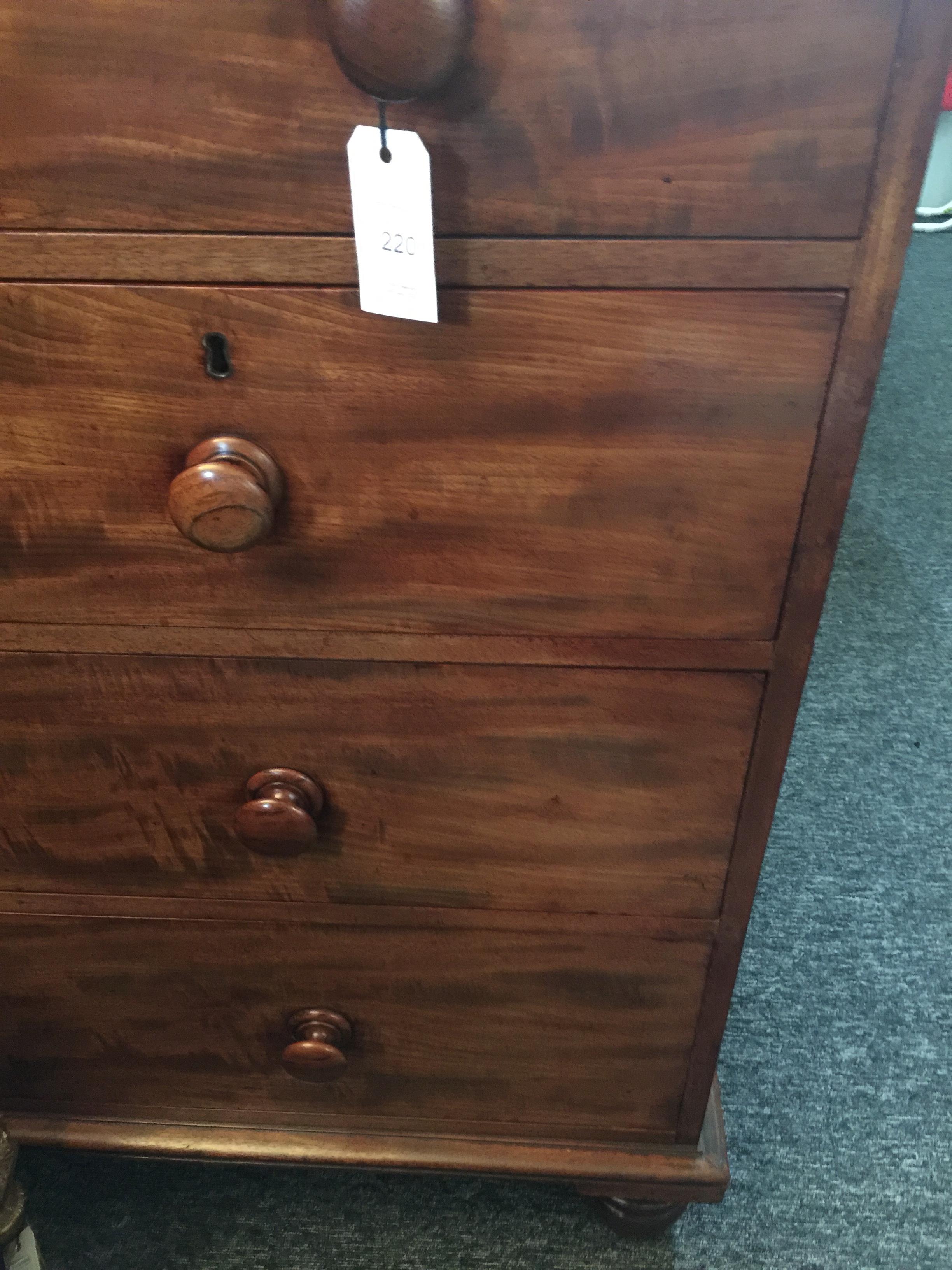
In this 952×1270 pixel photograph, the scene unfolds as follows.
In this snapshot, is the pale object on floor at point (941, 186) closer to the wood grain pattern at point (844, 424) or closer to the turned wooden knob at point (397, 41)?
the wood grain pattern at point (844, 424)

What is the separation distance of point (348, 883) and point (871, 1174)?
1.98ft

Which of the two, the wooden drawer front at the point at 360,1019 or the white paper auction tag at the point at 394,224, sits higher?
the white paper auction tag at the point at 394,224

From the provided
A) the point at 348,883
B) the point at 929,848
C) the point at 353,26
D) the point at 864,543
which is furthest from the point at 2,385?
the point at 864,543

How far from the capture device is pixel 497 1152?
82cm

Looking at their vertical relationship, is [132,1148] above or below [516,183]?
below

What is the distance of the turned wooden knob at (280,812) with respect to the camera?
0.62 metres

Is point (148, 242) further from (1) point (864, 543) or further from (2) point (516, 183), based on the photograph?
(1) point (864, 543)

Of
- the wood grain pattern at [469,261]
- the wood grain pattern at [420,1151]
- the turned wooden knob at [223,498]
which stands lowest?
the wood grain pattern at [420,1151]

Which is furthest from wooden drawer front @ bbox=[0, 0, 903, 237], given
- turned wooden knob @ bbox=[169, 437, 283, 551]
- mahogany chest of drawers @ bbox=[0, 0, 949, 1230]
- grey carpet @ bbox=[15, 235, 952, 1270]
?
grey carpet @ bbox=[15, 235, 952, 1270]

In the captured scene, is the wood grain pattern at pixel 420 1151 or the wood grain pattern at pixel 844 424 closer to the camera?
the wood grain pattern at pixel 844 424

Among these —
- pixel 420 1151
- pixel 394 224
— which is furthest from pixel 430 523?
pixel 420 1151

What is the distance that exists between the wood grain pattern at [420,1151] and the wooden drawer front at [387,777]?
10.2 inches

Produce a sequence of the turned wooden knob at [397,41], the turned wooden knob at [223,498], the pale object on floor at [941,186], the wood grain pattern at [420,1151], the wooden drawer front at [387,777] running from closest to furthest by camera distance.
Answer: the turned wooden knob at [397,41], the turned wooden knob at [223,498], the wooden drawer front at [387,777], the wood grain pattern at [420,1151], the pale object on floor at [941,186]

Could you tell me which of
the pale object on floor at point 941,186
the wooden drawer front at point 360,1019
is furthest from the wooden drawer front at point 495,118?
the pale object on floor at point 941,186
